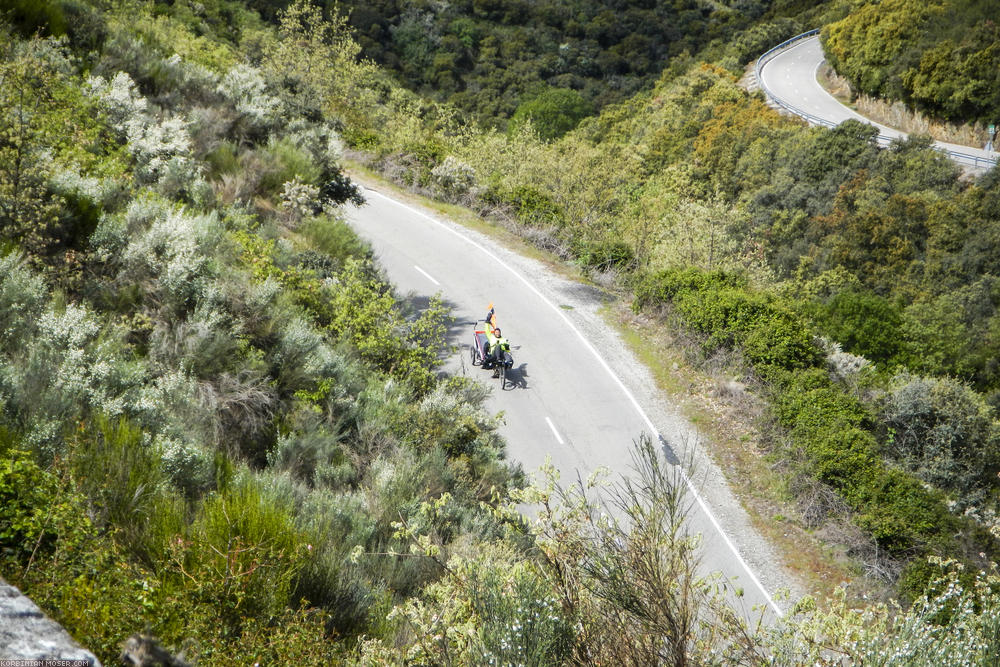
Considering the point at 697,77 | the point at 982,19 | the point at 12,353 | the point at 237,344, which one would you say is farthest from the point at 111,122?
the point at 697,77

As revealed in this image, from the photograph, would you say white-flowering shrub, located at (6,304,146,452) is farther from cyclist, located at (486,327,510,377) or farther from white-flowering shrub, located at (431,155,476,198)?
white-flowering shrub, located at (431,155,476,198)

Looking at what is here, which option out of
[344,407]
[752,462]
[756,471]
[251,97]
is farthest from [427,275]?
[756,471]

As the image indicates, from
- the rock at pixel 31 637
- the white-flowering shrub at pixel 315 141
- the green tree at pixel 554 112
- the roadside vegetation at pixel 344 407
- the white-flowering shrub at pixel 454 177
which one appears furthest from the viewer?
the green tree at pixel 554 112

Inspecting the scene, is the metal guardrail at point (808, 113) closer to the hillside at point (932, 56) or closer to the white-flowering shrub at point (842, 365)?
the hillside at point (932, 56)

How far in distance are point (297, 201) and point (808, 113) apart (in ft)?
134

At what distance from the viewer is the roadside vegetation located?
4633 millimetres

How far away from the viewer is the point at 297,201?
54.2 ft

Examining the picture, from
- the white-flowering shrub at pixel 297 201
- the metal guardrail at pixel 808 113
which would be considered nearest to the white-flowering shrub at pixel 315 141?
the white-flowering shrub at pixel 297 201

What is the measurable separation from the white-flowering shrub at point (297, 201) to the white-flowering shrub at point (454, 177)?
37.1ft

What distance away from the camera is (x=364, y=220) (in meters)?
24.9

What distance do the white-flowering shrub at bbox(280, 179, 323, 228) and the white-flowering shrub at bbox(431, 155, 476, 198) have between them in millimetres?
11300

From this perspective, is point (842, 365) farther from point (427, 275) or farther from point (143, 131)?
point (143, 131)

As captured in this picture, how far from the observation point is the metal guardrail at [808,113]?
34156mm

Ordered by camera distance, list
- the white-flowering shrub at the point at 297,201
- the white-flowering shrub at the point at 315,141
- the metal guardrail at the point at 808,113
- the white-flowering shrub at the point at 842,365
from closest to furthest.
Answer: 1. the white-flowering shrub at the point at 842,365
2. the white-flowering shrub at the point at 297,201
3. the white-flowering shrub at the point at 315,141
4. the metal guardrail at the point at 808,113
